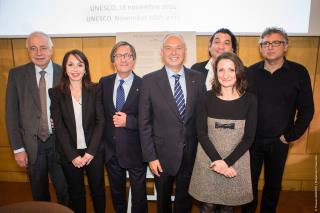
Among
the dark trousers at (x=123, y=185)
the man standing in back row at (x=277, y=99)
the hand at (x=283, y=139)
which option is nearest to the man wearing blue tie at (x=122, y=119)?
the dark trousers at (x=123, y=185)

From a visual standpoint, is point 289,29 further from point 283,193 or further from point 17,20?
point 17,20

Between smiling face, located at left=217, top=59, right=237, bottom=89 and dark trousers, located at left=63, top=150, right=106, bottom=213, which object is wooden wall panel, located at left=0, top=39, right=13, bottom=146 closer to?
dark trousers, located at left=63, top=150, right=106, bottom=213

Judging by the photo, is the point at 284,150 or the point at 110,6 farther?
the point at 110,6

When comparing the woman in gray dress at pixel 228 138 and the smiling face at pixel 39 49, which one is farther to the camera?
the smiling face at pixel 39 49

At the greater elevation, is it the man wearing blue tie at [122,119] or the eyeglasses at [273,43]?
the eyeglasses at [273,43]

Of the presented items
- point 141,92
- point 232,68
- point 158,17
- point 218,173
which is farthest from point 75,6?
point 218,173

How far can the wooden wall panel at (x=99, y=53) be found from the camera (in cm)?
333

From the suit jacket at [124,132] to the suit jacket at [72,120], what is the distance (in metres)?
0.09

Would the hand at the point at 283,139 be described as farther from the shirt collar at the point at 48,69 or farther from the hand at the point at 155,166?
the shirt collar at the point at 48,69

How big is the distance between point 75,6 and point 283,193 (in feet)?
11.3

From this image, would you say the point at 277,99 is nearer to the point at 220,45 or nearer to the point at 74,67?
the point at 220,45

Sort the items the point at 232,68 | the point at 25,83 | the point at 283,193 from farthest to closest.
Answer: the point at 283,193 → the point at 25,83 → the point at 232,68

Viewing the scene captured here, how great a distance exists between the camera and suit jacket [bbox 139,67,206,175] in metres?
2.12

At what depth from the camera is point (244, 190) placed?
198 centimetres
